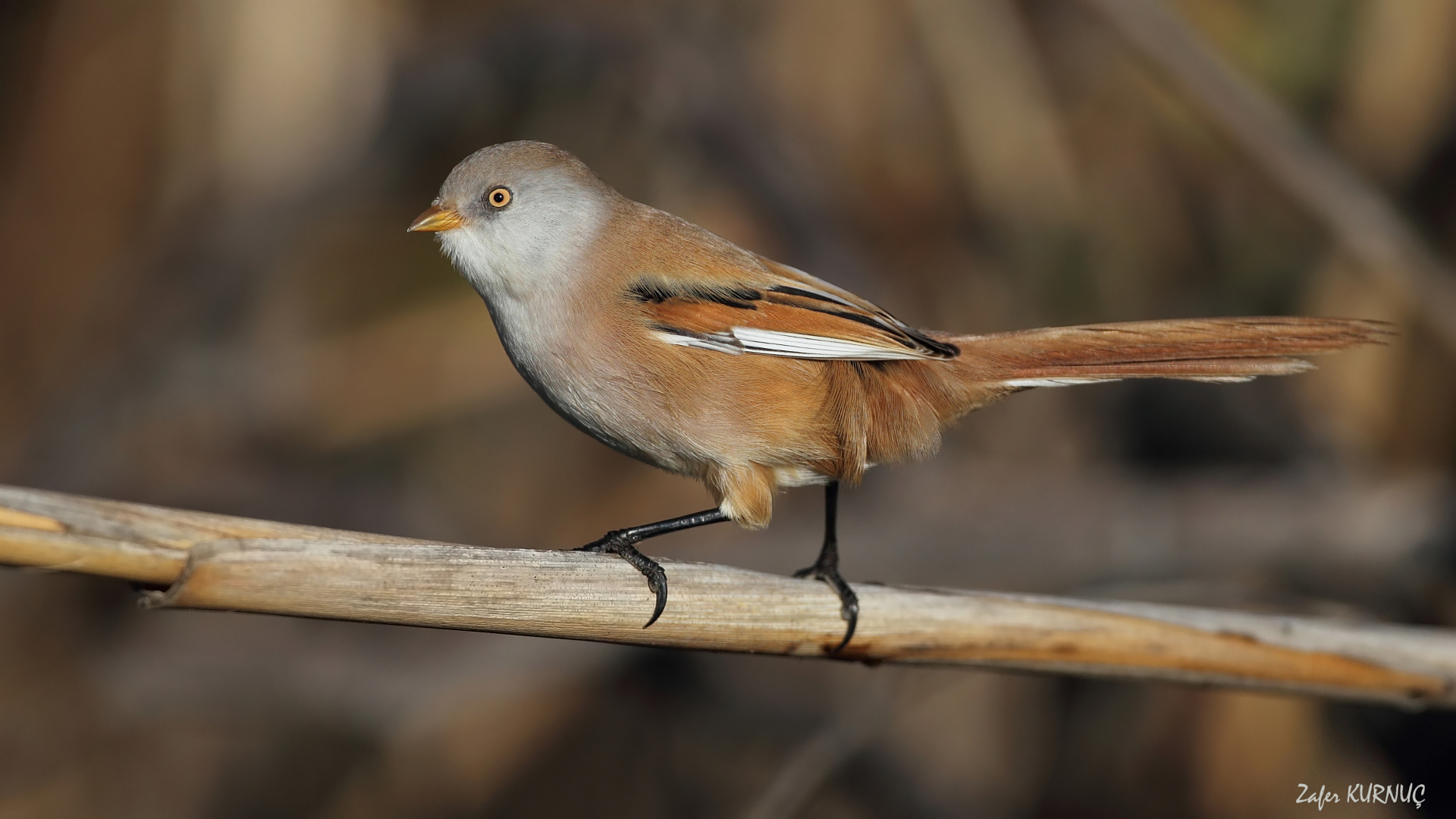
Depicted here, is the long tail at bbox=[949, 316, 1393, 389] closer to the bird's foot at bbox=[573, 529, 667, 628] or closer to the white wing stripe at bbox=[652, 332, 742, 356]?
the white wing stripe at bbox=[652, 332, 742, 356]

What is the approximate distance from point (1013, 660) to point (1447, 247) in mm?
3239

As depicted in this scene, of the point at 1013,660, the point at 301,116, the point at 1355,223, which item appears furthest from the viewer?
the point at 301,116

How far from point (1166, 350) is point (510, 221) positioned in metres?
1.64

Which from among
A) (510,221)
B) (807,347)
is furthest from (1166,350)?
(510,221)

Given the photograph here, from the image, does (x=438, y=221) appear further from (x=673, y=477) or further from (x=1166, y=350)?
(x=673, y=477)

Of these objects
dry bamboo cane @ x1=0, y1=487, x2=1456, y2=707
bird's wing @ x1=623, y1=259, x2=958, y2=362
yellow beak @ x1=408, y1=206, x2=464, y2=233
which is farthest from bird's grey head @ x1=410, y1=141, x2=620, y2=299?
dry bamboo cane @ x1=0, y1=487, x2=1456, y2=707

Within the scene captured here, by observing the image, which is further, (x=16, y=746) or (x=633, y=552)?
(x=16, y=746)

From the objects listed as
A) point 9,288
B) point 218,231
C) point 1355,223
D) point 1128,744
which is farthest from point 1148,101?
point 9,288

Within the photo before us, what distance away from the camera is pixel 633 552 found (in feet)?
8.05

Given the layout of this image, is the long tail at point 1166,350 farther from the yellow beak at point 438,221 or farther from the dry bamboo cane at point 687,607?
the yellow beak at point 438,221

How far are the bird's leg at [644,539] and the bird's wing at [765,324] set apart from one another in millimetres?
440

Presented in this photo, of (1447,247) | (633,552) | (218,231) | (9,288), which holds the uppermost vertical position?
(1447,247)

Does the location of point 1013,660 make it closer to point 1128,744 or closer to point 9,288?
point 1128,744

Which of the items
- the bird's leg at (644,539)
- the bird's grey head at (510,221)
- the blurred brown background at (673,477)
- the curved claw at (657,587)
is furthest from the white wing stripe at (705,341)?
the blurred brown background at (673,477)
